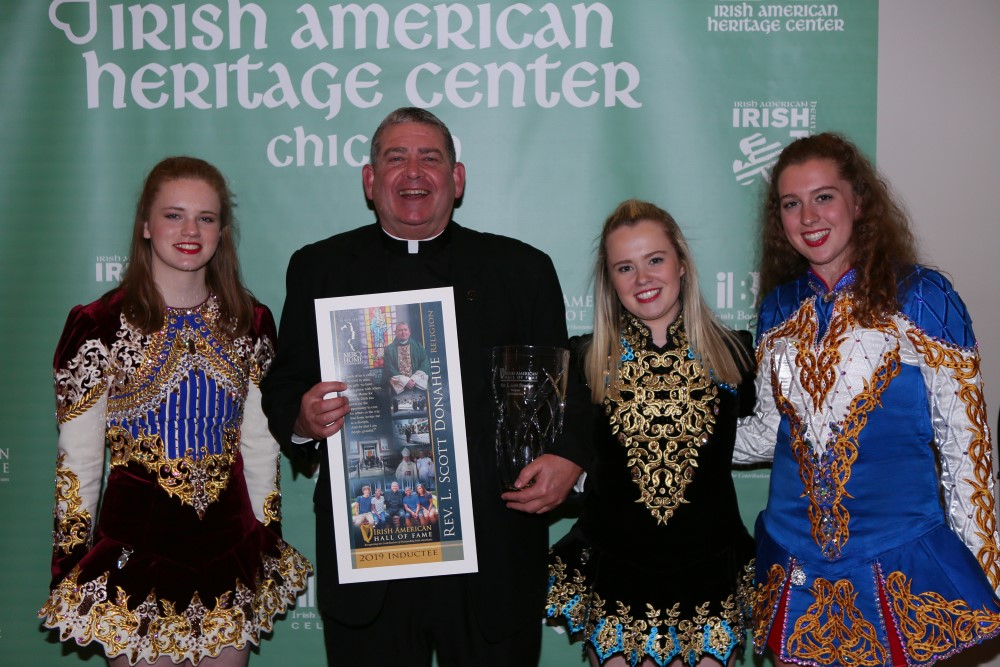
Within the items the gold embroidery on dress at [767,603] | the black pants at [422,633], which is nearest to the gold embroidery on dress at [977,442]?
the gold embroidery on dress at [767,603]

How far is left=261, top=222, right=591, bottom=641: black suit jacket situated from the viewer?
2258mm

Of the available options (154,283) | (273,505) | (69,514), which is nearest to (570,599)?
(273,505)

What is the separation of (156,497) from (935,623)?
2.22 meters

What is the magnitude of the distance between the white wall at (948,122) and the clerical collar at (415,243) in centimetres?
187

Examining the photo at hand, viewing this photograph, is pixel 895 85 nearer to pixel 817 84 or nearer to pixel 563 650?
pixel 817 84

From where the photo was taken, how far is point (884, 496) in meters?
2.25

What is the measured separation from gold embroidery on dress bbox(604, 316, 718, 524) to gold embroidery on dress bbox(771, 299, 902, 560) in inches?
11.2

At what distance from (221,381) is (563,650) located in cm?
178

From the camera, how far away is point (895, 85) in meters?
3.20

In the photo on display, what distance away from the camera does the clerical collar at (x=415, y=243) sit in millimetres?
2438

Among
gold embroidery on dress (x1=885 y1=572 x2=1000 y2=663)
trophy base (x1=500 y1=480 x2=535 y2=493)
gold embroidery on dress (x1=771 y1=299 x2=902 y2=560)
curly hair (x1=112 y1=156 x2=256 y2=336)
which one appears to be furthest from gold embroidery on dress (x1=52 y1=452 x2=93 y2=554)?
gold embroidery on dress (x1=885 y1=572 x2=1000 y2=663)

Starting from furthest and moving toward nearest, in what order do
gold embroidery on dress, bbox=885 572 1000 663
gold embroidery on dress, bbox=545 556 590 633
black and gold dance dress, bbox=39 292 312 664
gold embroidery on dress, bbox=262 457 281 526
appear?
1. gold embroidery on dress, bbox=262 457 281 526
2. gold embroidery on dress, bbox=545 556 590 633
3. black and gold dance dress, bbox=39 292 312 664
4. gold embroidery on dress, bbox=885 572 1000 663

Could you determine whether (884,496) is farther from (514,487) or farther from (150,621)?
(150,621)

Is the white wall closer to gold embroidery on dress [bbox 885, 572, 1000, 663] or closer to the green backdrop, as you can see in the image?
the green backdrop
